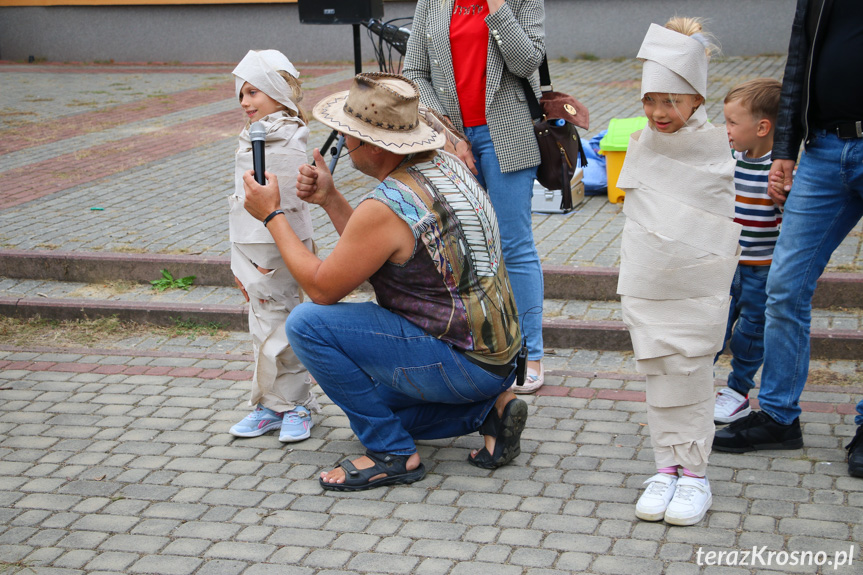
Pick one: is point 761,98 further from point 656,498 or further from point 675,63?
point 656,498

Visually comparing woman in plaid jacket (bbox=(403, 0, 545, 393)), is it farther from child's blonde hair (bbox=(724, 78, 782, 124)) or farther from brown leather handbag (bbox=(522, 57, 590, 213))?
child's blonde hair (bbox=(724, 78, 782, 124))

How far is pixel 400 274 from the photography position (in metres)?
3.31

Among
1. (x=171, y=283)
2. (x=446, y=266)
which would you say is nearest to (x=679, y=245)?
(x=446, y=266)

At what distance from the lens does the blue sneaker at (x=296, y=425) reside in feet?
12.7

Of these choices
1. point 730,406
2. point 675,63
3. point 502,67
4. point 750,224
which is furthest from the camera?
point 502,67

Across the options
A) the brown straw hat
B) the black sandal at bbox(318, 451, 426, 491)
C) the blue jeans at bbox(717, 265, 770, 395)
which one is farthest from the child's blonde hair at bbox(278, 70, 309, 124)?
the blue jeans at bbox(717, 265, 770, 395)

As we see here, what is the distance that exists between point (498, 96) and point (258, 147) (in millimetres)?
1305

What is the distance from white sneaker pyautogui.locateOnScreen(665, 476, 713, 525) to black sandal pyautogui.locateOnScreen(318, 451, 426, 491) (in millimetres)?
980

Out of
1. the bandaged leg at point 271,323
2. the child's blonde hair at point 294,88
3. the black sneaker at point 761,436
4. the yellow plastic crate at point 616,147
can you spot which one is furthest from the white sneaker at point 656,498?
the yellow plastic crate at point 616,147

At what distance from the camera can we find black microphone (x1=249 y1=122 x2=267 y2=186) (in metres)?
3.34

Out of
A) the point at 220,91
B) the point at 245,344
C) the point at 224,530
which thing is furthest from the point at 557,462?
the point at 220,91

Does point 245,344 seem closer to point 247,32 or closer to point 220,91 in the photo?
point 220,91

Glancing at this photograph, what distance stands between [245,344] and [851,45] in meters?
3.43

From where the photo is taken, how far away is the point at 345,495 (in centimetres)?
344
